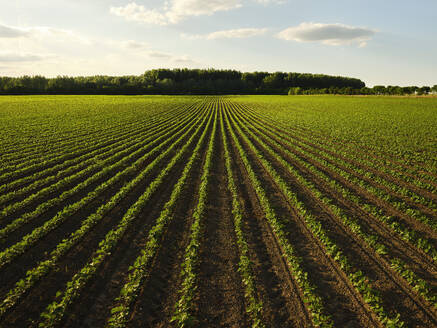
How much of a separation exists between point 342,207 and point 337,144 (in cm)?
1526

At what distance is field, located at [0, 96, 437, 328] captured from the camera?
6.50m

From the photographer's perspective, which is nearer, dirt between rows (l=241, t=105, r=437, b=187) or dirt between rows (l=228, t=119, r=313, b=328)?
dirt between rows (l=228, t=119, r=313, b=328)

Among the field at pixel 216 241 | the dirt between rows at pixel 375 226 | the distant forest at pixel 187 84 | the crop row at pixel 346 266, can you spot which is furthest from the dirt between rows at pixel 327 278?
the distant forest at pixel 187 84

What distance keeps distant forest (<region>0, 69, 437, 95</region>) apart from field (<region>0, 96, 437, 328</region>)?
327ft

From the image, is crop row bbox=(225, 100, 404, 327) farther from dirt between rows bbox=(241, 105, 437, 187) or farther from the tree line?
the tree line

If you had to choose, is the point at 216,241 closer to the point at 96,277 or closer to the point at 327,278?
the point at 327,278

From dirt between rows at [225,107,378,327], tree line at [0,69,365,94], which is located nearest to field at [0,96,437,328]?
dirt between rows at [225,107,378,327]

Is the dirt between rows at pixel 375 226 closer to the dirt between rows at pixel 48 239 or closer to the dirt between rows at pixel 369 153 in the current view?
the dirt between rows at pixel 369 153

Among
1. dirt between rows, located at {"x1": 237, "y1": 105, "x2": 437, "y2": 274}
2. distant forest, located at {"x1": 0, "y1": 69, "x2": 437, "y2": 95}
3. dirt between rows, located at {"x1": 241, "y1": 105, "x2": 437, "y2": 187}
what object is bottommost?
dirt between rows, located at {"x1": 237, "y1": 105, "x2": 437, "y2": 274}

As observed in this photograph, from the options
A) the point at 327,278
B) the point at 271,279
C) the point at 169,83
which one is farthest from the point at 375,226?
the point at 169,83

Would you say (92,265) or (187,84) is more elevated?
(187,84)

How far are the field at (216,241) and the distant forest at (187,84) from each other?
327ft

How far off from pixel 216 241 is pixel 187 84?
6221 inches

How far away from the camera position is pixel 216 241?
949 cm
